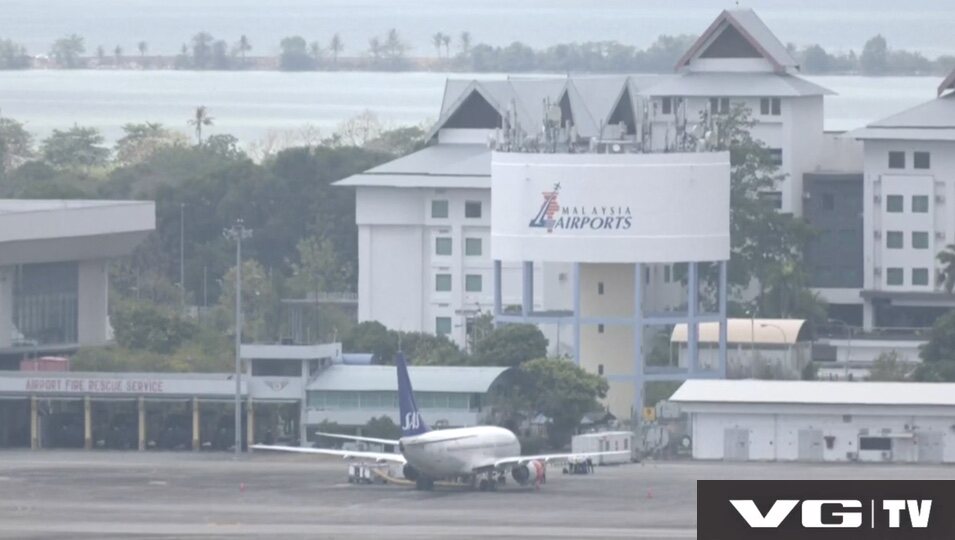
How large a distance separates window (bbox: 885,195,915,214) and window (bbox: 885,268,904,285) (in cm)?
292

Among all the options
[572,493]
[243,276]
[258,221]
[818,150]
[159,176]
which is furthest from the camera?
[159,176]

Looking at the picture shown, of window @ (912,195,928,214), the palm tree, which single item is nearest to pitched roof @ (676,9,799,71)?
window @ (912,195,928,214)

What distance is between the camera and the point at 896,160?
12456 cm

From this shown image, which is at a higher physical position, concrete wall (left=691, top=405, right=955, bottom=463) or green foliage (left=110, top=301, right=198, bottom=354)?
green foliage (left=110, top=301, right=198, bottom=354)

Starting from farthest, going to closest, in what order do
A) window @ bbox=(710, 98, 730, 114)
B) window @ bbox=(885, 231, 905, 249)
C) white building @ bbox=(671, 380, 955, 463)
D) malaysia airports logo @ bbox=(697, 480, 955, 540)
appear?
window @ bbox=(710, 98, 730, 114) < window @ bbox=(885, 231, 905, 249) < white building @ bbox=(671, 380, 955, 463) < malaysia airports logo @ bbox=(697, 480, 955, 540)

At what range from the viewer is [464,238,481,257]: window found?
401 ft

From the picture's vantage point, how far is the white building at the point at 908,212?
12362 centimetres

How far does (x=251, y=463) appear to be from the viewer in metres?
86.6

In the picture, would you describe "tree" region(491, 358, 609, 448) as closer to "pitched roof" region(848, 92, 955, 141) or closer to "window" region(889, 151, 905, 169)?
"pitched roof" region(848, 92, 955, 141)

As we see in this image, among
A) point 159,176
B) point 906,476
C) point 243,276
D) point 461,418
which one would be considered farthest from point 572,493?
point 159,176

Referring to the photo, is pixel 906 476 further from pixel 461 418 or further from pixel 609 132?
pixel 609 132

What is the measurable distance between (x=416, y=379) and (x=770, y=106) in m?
42.6

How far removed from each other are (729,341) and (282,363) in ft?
77.9

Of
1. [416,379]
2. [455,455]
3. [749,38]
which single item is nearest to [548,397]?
[416,379]
